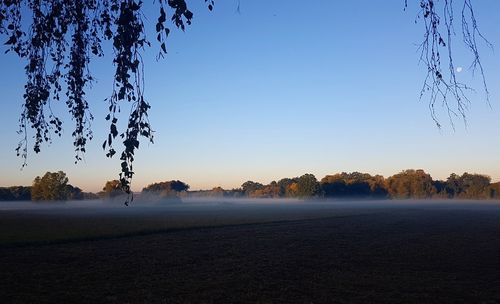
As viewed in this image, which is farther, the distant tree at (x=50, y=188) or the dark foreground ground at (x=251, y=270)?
the distant tree at (x=50, y=188)

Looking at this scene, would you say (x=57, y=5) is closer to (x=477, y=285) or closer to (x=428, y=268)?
(x=477, y=285)

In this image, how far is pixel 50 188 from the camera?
19512 cm

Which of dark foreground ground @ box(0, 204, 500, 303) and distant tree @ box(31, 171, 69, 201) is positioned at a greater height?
distant tree @ box(31, 171, 69, 201)

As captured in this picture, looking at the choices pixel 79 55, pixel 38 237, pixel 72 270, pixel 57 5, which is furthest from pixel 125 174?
pixel 38 237

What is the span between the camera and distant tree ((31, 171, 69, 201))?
195 meters

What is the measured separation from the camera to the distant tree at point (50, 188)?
19512 centimetres

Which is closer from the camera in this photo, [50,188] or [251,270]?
[251,270]

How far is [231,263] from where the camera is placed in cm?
3131

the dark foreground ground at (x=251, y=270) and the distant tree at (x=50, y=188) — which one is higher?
the distant tree at (x=50, y=188)

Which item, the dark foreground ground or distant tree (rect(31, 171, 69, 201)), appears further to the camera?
distant tree (rect(31, 171, 69, 201))

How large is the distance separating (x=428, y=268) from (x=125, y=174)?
29.2m

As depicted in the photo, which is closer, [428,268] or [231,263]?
[428,268]

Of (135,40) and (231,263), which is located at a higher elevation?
(135,40)

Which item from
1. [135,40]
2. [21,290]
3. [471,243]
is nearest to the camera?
[135,40]
